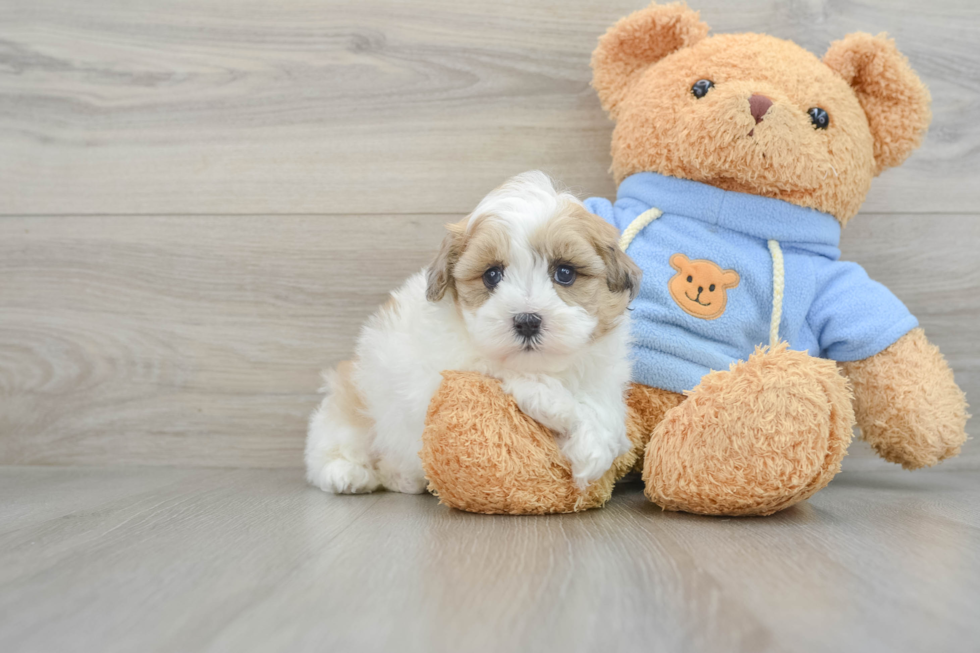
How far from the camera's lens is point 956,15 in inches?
63.1

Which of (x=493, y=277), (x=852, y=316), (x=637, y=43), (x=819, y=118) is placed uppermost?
(x=637, y=43)

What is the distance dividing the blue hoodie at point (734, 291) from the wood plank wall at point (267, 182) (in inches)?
13.8

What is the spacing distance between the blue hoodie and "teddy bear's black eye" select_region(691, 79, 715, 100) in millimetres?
157

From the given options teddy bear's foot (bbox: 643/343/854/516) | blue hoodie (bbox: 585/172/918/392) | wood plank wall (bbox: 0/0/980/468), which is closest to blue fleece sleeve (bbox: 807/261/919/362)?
blue hoodie (bbox: 585/172/918/392)

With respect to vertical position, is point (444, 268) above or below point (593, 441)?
above

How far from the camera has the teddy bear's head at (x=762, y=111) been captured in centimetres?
126

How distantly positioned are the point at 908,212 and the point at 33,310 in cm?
204

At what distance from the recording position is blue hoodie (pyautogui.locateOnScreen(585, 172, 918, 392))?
1266 millimetres

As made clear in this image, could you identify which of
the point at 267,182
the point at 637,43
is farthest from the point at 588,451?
the point at 267,182

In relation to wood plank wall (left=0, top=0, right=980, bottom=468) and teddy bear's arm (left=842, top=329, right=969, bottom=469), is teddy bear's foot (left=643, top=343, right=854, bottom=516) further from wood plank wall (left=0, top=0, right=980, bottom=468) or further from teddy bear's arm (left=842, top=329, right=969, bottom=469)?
wood plank wall (left=0, top=0, right=980, bottom=468)

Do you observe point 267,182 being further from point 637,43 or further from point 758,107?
point 758,107

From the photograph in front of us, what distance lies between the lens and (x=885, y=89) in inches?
53.6

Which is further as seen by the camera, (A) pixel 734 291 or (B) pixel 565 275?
(A) pixel 734 291

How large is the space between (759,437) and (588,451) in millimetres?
247
